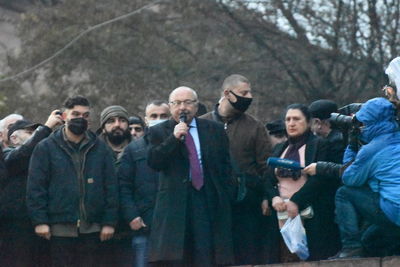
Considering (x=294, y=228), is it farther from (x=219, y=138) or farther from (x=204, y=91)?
(x=204, y=91)

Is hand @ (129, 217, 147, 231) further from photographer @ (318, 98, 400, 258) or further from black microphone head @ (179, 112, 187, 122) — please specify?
photographer @ (318, 98, 400, 258)

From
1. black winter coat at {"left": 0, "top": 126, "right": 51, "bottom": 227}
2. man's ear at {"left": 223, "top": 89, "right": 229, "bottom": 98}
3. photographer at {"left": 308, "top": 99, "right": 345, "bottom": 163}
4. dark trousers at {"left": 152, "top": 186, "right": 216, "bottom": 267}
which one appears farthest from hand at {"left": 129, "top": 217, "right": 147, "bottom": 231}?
photographer at {"left": 308, "top": 99, "right": 345, "bottom": 163}

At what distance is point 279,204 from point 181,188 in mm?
945

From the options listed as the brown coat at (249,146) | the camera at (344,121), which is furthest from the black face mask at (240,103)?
the camera at (344,121)

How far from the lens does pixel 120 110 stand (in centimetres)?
1515

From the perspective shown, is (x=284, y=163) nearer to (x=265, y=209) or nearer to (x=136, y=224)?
(x=265, y=209)

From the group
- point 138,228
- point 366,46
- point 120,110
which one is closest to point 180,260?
point 138,228

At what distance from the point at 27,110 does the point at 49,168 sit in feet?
41.6

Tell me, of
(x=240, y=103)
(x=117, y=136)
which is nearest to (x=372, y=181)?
(x=240, y=103)

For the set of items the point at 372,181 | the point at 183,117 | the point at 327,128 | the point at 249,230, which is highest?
the point at 183,117

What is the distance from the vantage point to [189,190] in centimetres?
1370

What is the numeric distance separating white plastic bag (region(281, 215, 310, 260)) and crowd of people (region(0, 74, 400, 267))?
11cm

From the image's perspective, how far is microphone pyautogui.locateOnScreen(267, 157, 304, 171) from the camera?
13.8 meters

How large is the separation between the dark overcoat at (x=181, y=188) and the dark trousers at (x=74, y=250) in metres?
0.68
